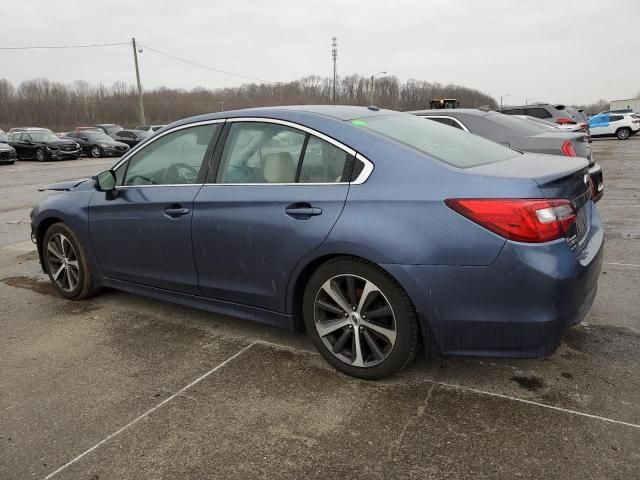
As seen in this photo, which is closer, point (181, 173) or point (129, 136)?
point (181, 173)

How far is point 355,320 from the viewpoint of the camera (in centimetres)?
308

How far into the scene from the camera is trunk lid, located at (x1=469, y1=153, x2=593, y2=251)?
9.01ft

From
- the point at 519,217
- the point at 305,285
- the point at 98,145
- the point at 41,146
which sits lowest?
the point at 98,145

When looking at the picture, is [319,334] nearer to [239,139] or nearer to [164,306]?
[239,139]

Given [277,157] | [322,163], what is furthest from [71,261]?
[322,163]

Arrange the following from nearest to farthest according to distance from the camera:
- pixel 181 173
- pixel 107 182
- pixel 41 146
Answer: pixel 181 173 < pixel 107 182 < pixel 41 146

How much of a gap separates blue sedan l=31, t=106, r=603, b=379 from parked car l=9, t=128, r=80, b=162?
25343 millimetres

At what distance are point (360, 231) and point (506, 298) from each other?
2.67 ft

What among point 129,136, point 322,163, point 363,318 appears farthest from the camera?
point 129,136

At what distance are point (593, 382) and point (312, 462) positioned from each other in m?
1.70

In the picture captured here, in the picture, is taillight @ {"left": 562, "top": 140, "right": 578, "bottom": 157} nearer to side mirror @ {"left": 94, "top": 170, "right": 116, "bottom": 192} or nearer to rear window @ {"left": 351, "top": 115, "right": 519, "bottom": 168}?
rear window @ {"left": 351, "top": 115, "right": 519, "bottom": 168}

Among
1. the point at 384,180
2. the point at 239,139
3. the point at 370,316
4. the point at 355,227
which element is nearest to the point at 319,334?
the point at 370,316

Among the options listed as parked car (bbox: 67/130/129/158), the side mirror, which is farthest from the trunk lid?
parked car (bbox: 67/130/129/158)

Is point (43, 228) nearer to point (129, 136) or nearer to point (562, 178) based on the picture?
point (562, 178)
